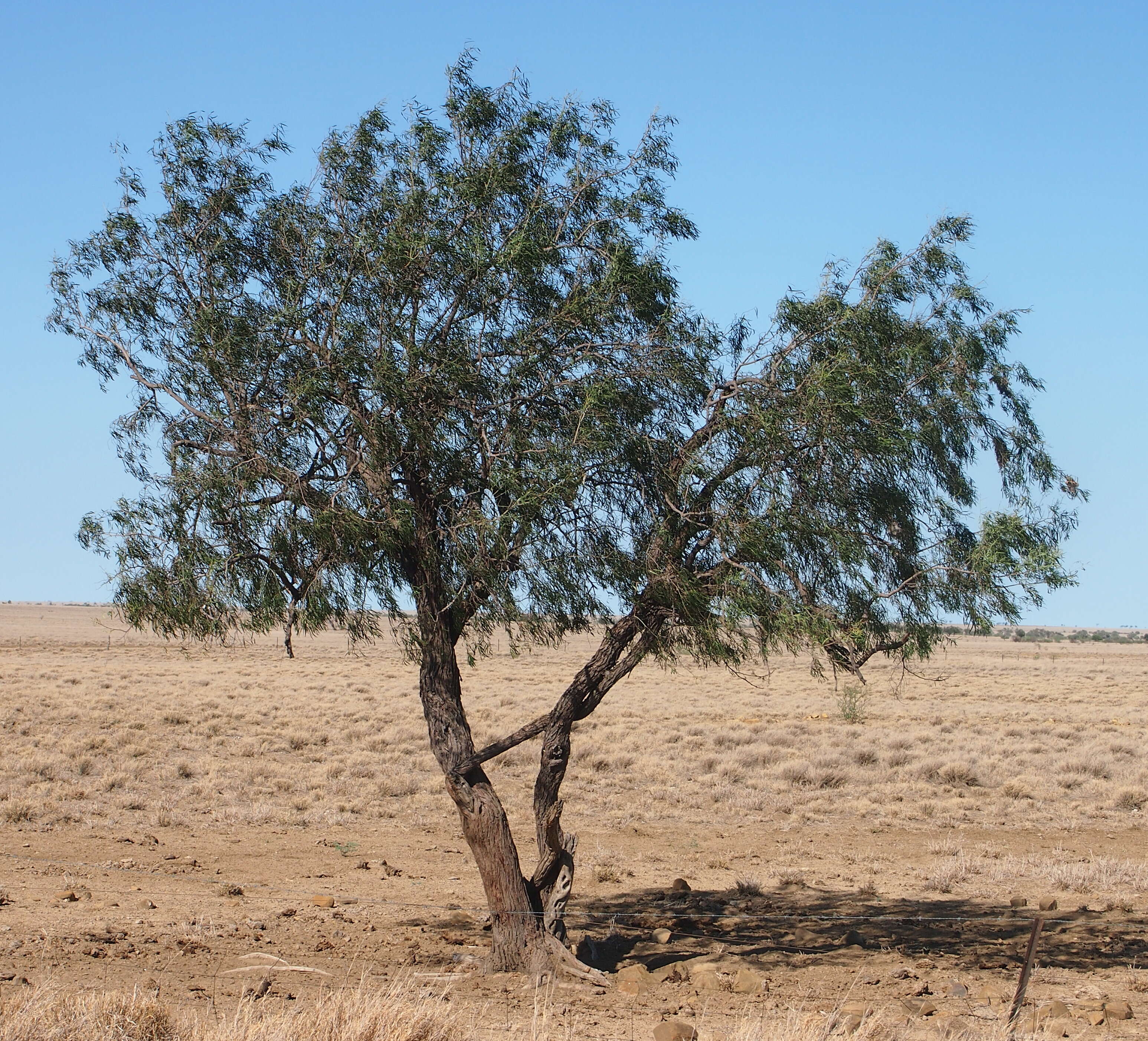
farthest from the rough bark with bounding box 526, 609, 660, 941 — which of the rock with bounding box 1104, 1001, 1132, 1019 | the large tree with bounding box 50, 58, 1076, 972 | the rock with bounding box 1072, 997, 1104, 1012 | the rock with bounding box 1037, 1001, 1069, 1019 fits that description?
the rock with bounding box 1104, 1001, 1132, 1019

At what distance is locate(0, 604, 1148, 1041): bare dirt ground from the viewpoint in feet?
36.6

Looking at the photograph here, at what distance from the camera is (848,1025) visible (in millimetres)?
8422

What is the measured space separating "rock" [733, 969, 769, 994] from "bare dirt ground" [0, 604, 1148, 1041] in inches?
1.0

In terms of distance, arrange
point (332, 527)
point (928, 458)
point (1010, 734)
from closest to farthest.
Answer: point (332, 527), point (928, 458), point (1010, 734)

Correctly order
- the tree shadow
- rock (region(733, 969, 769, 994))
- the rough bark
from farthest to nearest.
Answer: the tree shadow, the rough bark, rock (region(733, 969, 769, 994))

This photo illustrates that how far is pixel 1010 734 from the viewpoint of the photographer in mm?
32906

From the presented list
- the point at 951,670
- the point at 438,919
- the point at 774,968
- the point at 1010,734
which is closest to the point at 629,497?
the point at 774,968

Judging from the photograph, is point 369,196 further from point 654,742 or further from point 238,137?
point 654,742

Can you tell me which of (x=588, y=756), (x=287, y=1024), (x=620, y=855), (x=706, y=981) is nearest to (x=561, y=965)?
(x=706, y=981)

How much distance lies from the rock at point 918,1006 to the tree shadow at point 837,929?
1675mm

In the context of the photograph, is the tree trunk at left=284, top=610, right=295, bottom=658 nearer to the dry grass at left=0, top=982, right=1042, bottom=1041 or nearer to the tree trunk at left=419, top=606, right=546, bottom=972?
the tree trunk at left=419, top=606, right=546, bottom=972

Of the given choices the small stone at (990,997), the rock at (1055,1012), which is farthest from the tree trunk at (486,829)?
the rock at (1055,1012)

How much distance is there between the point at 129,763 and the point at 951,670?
49.7m

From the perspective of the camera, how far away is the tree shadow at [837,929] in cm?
1280
